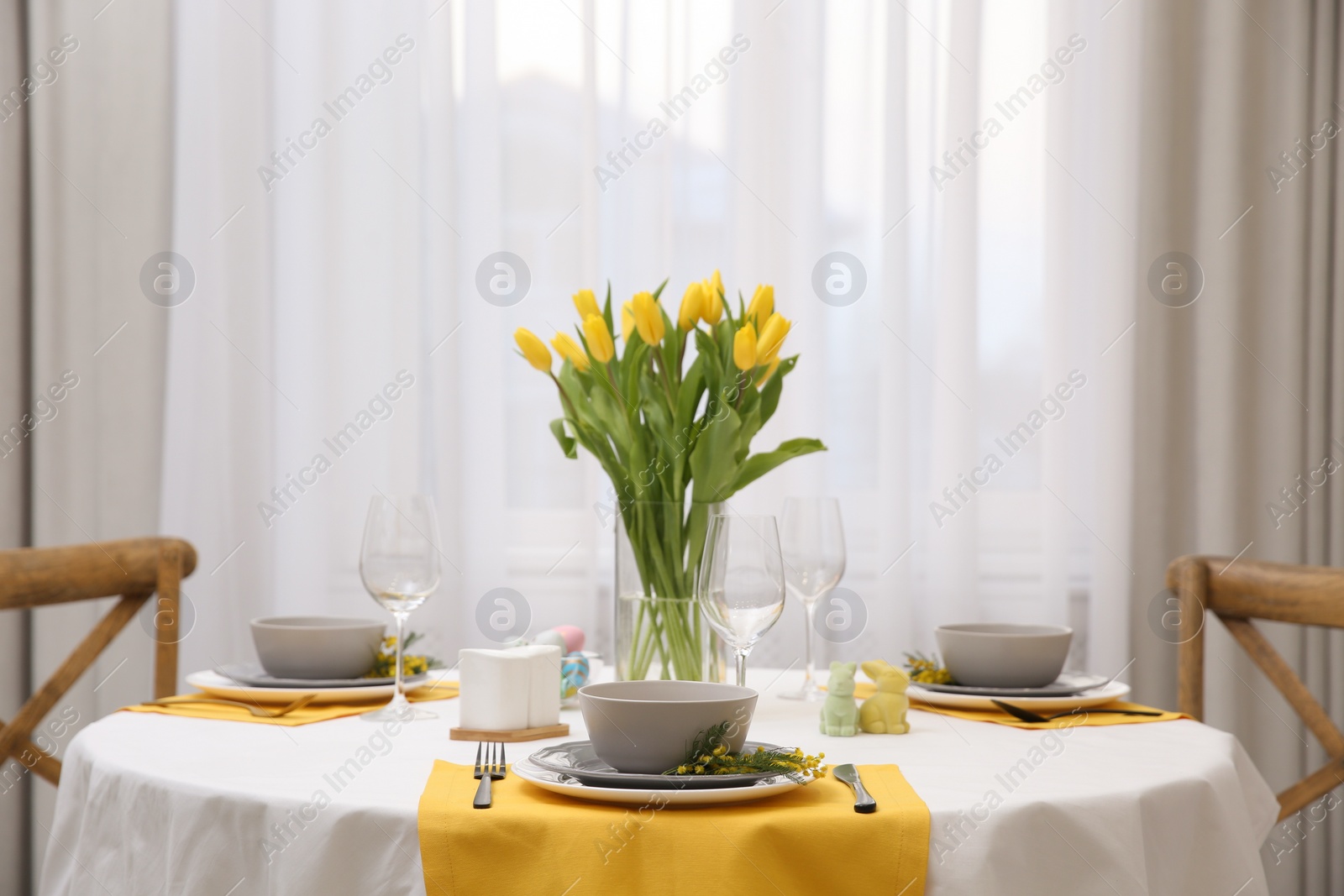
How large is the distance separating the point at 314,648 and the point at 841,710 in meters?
0.60

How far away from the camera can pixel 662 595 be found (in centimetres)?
121

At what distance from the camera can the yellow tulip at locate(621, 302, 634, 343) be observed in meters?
1.21

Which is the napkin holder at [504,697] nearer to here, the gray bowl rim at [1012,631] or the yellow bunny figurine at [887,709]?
the yellow bunny figurine at [887,709]

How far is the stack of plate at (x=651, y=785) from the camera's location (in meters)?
0.79

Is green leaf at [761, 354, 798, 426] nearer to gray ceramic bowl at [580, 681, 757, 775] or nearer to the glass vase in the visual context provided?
the glass vase

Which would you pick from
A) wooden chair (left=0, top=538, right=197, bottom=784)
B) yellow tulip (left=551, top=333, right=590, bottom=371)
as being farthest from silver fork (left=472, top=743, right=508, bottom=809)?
wooden chair (left=0, top=538, right=197, bottom=784)

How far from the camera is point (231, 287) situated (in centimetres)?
269

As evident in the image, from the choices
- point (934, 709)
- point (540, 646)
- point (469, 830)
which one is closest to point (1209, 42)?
point (934, 709)

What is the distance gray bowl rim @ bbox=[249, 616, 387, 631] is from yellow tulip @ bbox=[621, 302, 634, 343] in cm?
42

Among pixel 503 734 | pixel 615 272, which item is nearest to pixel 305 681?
pixel 503 734

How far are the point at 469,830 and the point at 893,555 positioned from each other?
→ 1871 millimetres

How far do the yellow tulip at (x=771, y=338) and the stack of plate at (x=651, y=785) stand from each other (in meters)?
0.47

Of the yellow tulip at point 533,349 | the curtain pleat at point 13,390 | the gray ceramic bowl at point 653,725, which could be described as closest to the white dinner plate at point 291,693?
the yellow tulip at point 533,349

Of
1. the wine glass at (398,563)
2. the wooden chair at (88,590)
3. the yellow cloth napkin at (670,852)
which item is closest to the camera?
the yellow cloth napkin at (670,852)
